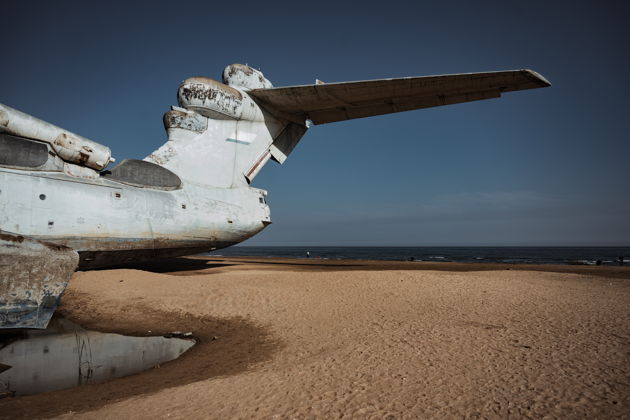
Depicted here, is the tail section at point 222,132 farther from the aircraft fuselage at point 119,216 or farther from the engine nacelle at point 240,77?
the aircraft fuselage at point 119,216

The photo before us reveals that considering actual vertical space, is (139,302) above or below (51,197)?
below

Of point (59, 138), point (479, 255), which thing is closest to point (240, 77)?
point (59, 138)

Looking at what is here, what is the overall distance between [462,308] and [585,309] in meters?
2.37

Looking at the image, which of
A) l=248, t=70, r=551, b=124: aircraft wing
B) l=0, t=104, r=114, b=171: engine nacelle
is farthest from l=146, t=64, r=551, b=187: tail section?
l=0, t=104, r=114, b=171: engine nacelle

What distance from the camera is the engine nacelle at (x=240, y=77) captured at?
12.1 m

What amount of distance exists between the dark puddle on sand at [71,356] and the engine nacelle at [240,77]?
30.5 ft

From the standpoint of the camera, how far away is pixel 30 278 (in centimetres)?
567

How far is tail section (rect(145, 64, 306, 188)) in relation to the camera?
1093 cm

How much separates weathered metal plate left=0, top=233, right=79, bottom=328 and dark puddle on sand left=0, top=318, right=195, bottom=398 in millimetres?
435

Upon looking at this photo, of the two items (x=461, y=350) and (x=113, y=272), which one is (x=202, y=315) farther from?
(x=461, y=350)

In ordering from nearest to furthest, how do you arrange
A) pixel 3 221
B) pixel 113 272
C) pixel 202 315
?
pixel 3 221
pixel 202 315
pixel 113 272

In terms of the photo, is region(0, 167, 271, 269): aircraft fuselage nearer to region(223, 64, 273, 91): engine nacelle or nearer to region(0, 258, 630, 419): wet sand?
region(0, 258, 630, 419): wet sand

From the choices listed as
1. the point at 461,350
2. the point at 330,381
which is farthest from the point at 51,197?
the point at 461,350

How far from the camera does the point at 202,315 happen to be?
7.36m
